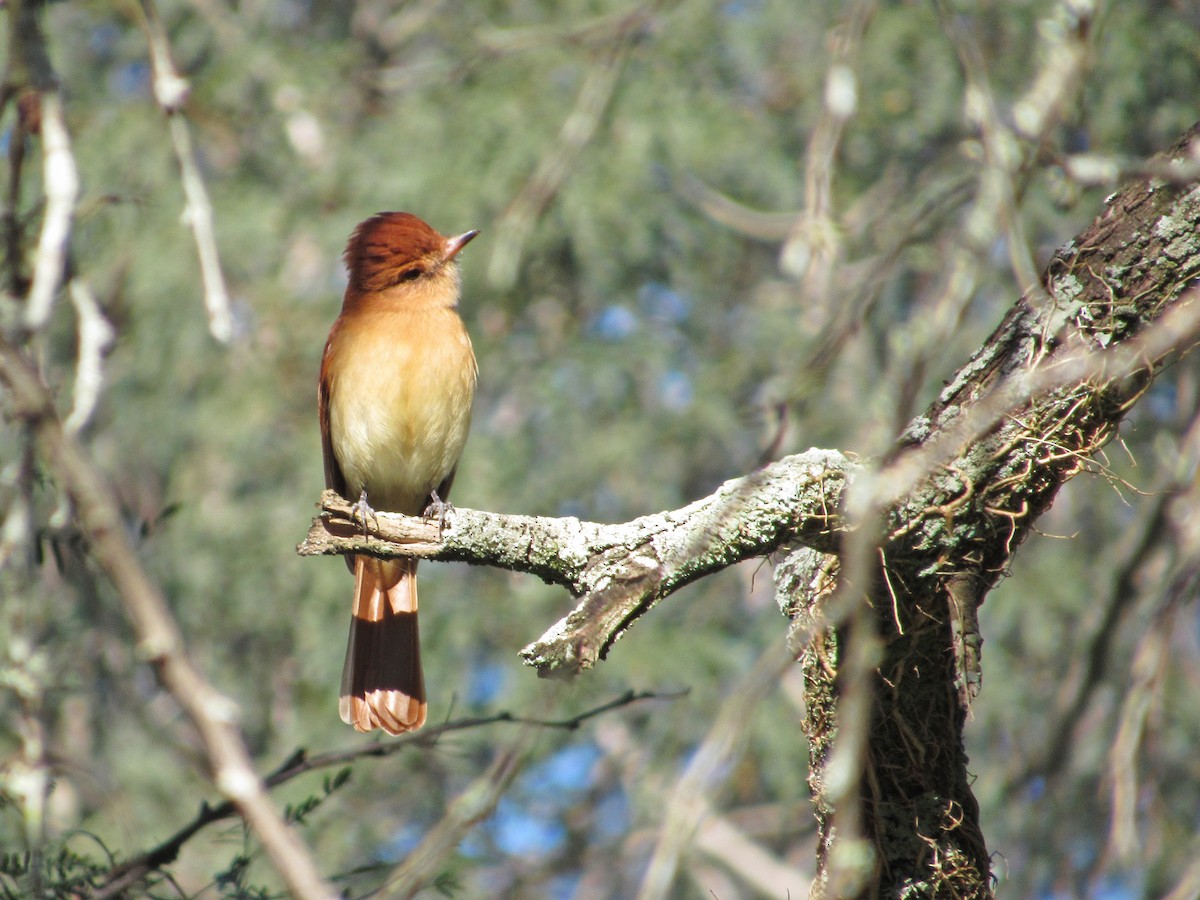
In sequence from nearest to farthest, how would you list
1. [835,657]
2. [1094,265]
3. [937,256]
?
[1094,265] → [835,657] → [937,256]

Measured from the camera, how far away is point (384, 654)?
579 cm

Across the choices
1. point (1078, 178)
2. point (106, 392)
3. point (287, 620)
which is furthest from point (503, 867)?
point (1078, 178)

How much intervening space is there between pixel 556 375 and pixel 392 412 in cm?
302

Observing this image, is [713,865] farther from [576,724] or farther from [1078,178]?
[1078,178]

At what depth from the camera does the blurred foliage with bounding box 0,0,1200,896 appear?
7.80 m

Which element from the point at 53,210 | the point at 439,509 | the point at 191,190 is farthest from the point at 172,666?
the point at 439,509

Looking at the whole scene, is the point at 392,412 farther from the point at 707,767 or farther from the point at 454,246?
the point at 707,767

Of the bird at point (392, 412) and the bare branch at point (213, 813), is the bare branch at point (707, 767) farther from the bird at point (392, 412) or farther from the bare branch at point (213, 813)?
the bird at point (392, 412)

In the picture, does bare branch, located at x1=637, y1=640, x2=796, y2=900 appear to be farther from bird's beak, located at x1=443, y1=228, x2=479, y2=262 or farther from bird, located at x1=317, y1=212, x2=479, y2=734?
bird's beak, located at x1=443, y1=228, x2=479, y2=262

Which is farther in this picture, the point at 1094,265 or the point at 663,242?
the point at 663,242

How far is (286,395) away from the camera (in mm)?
8523

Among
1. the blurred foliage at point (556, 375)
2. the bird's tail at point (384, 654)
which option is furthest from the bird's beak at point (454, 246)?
the blurred foliage at point (556, 375)

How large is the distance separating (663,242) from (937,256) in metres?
1.95

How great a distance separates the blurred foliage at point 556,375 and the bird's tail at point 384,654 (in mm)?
1575
